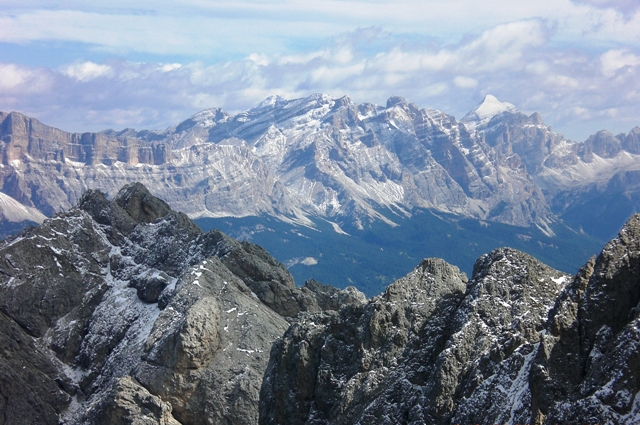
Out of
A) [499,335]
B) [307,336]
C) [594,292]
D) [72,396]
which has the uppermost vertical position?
[594,292]

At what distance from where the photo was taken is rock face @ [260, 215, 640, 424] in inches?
1617

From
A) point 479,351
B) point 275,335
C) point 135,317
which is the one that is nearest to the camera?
point 479,351

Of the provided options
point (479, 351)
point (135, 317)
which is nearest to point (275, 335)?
point (135, 317)

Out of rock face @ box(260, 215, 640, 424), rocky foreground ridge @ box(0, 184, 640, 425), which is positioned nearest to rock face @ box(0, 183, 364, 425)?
rocky foreground ridge @ box(0, 184, 640, 425)

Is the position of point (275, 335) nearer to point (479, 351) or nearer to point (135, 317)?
point (135, 317)

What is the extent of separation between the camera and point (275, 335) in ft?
342

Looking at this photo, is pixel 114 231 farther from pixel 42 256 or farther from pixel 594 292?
pixel 594 292

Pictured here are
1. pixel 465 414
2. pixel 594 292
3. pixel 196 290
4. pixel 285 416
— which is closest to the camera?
pixel 594 292

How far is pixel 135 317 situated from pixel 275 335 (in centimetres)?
2555

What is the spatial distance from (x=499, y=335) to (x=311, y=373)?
20830 mm

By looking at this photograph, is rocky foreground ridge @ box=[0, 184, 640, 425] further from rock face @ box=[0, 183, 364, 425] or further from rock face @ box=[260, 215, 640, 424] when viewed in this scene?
rock face @ box=[0, 183, 364, 425]

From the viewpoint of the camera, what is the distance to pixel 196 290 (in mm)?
106438

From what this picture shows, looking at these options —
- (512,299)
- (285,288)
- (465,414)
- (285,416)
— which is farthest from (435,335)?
(285,288)

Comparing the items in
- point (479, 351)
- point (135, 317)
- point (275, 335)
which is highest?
point (479, 351)
